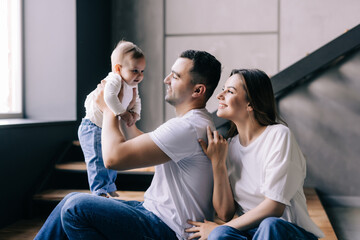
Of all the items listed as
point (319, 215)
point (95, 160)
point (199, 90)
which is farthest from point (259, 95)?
point (319, 215)

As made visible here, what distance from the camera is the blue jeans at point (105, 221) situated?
1.34m

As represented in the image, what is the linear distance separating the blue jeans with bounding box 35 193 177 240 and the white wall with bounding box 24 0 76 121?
2.24 meters

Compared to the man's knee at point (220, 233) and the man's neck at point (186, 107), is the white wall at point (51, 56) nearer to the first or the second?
the man's neck at point (186, 107)

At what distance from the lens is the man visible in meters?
1.35

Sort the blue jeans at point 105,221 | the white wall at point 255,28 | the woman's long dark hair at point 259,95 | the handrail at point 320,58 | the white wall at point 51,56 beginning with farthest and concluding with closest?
the white wall at point 255,28 < the white wall at point 51,56 < the handrail at point 320,58 < the woman's long dark hair at point 259,95 < the blue jeans at point 105,221

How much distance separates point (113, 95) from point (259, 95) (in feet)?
2.20

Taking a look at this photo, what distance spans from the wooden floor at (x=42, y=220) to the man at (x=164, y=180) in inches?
46.0

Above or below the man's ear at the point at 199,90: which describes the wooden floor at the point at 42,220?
below

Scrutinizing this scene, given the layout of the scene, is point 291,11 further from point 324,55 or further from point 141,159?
point 141,159

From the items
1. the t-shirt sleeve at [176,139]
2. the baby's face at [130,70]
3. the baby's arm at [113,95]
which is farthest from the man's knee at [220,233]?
the baby's face at [130,70]

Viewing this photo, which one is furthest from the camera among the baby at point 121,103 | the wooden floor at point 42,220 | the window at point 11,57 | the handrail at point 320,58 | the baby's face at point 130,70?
the window at point 11,57

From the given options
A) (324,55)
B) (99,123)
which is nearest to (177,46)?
(324,55)

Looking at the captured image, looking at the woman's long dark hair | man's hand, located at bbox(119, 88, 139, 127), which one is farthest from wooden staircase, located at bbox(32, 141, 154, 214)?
the woman's long dark hair

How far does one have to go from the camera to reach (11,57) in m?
3.43
